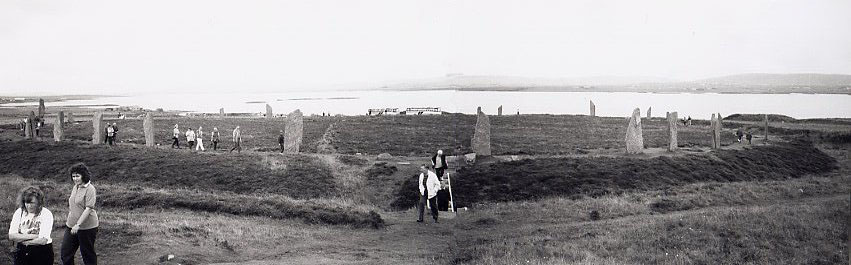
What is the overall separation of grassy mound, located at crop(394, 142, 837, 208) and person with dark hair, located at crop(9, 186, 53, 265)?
46.0ft

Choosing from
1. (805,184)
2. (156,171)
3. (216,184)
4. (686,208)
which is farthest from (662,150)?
(156,171)

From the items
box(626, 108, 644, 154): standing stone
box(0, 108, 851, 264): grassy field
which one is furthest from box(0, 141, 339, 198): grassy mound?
box(626, 108, 644, 154): standing stone

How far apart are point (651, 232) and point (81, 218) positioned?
13.6m

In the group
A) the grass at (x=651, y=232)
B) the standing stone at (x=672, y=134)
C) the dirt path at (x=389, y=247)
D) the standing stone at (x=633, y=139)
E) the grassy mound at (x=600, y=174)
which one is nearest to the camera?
the dirt path at (x=389, y=247)

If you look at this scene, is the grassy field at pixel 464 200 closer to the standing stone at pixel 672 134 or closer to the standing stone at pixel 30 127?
the standing stone at pixel 672 134

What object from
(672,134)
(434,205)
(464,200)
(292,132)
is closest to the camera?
(434,205)

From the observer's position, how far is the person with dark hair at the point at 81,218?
9.55 metres

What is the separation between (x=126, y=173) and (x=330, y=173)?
1056cm

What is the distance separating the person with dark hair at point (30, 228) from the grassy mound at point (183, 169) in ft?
47.6

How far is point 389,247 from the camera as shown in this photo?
14969 mm

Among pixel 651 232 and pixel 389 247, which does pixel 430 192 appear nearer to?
pixel 389 247

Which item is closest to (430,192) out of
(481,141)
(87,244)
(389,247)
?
(389,247)

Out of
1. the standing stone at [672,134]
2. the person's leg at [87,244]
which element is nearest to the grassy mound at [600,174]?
the standing stone at [672,134]

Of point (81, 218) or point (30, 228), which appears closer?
point (30, 228)
